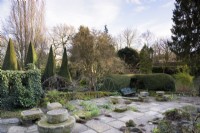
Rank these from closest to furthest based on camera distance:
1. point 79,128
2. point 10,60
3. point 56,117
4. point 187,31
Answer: point 56,117 → point 79,128 → point 10,60 → point 187,31

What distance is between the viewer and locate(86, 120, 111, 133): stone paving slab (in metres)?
4.02

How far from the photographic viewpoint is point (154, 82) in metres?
10.0

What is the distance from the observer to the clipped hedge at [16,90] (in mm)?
6184

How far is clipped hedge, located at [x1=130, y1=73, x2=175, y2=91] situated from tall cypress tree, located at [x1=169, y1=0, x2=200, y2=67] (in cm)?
475

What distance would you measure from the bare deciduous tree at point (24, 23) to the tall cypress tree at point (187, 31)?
11.6 m

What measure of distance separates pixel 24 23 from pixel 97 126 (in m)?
13.2

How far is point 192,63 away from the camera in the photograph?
13.3 metres

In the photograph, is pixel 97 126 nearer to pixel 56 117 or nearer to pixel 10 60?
pixel 56 117

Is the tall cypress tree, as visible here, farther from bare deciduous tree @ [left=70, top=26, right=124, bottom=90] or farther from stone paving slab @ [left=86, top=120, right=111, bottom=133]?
stone paving slab @ [left=86, top=120, right=111, bottom=133]

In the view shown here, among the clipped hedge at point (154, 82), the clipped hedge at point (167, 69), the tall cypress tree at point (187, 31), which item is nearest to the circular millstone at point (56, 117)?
the clipped hedge at point (154, 82)

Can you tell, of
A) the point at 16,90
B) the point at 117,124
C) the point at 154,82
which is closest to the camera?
the point at 117,124

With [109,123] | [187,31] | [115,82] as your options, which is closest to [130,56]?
[187,31]

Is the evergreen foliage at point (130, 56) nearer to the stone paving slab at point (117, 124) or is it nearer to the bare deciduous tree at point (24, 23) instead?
the bare deciduous tree at point (24, 23)

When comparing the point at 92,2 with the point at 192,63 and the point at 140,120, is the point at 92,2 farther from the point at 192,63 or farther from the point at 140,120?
the point at 192,63
